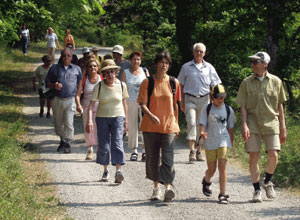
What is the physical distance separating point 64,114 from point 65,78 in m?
0.73

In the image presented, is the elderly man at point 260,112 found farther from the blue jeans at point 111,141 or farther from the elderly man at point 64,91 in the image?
the elderly man at point 64,91

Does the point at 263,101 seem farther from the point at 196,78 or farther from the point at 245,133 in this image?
the point at 196,78

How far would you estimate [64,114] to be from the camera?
12.2 metres

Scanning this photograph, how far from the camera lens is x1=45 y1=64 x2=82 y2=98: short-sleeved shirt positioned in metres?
12.0

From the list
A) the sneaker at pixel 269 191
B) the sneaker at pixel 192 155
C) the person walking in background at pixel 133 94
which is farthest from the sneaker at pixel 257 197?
the person walking in background at pixel 133 94

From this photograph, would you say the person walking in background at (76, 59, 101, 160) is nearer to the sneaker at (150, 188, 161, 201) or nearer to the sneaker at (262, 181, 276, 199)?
the sneaker at (150, 188, 161, 201)

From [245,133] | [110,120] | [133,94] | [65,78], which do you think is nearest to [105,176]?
[110,120]

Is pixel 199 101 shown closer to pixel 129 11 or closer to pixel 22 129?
pixel 22 129

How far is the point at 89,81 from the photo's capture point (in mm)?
11445

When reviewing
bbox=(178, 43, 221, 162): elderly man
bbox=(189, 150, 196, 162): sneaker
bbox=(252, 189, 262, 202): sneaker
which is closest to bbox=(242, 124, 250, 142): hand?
bbox=(252, 189, 262, 202): sneaker

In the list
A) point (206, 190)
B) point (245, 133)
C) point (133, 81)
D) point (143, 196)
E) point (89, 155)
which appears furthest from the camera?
point (89, 155)

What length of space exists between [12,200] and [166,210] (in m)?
1.98

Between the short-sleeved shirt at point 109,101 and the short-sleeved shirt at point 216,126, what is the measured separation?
1.74 metres

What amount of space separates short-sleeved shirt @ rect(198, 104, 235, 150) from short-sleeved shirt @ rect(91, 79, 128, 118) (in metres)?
1.74
